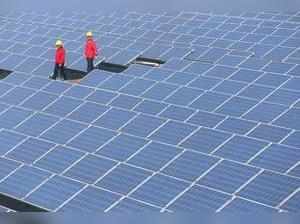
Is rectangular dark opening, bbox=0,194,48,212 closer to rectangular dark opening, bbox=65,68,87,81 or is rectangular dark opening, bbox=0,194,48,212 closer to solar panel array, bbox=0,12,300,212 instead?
solar panel array, bbox=0,12,300,212

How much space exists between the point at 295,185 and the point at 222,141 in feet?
9.26

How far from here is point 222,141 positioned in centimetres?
1466

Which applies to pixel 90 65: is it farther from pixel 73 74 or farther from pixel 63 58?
pixel 63 58

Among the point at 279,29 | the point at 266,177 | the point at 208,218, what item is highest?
the point at 279,29

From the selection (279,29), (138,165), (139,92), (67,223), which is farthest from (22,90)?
(279,29)

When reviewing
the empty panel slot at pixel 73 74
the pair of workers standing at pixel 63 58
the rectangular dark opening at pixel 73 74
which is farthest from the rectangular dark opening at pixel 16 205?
the rectangular dark opening at pixel 73 74

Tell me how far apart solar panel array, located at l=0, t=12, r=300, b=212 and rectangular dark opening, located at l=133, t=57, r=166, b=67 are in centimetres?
29

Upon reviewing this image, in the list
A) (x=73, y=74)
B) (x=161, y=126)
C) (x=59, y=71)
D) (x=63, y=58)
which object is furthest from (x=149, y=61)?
(x=161, y=126)

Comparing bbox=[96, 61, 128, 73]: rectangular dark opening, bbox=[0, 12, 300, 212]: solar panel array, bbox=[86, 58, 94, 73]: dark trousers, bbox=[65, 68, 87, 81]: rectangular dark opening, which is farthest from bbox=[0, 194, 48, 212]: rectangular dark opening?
bbox=[96, 61, 128, 73]: rectangular dark opening

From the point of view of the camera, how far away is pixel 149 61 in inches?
886

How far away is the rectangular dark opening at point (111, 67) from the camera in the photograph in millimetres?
22156

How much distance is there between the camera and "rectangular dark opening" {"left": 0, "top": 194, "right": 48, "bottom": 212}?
12547 mm

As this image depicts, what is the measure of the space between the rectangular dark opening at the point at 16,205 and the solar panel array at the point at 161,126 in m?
0.17

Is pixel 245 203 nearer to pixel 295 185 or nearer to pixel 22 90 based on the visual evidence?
pixel 295 185
